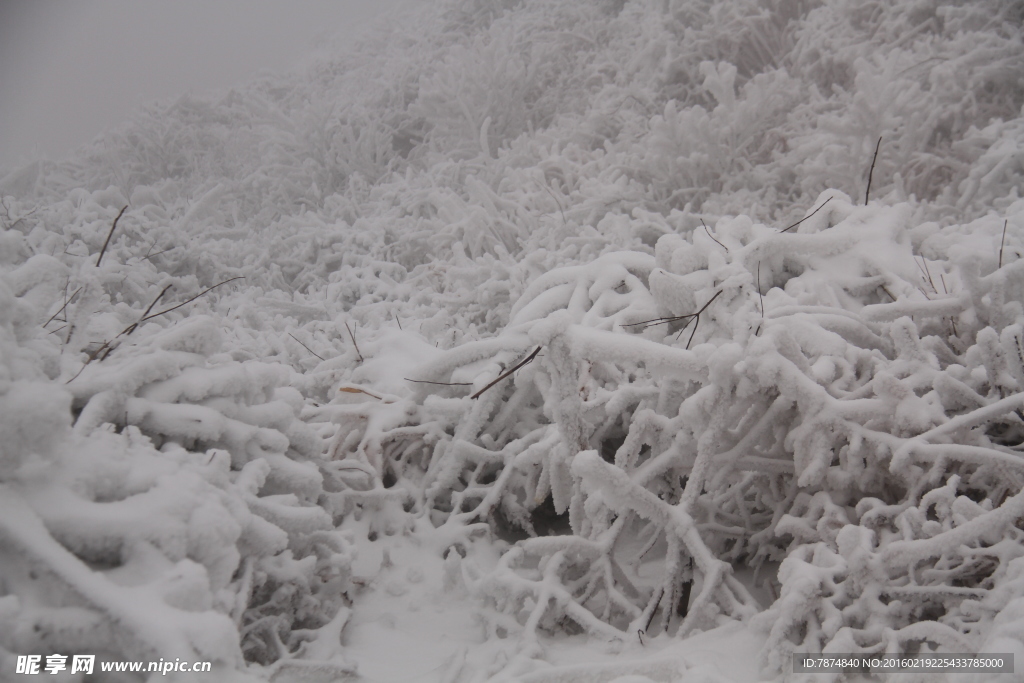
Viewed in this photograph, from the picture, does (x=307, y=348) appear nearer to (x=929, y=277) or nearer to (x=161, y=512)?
(x=161, y=512)

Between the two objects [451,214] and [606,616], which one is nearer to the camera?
[606,616]

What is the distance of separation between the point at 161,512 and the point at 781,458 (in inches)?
47.4

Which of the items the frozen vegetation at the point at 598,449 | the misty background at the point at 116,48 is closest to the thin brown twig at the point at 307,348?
the frozen vegetation at the point at 598,449

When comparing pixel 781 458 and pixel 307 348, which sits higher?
pixel 307 348

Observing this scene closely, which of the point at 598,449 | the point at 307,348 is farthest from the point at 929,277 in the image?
the point at 307,348

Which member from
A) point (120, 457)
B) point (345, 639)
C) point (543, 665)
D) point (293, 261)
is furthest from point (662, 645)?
point (293, 261)

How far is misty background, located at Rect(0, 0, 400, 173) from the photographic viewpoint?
2322 cm

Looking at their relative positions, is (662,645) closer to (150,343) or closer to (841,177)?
(150,343)

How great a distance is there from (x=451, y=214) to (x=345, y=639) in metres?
3.30

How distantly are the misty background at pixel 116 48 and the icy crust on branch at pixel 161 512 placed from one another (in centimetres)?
2235

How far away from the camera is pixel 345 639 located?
1.24 m

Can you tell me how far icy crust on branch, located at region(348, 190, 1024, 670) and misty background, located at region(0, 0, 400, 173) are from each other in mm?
22341

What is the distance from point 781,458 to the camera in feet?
4.39

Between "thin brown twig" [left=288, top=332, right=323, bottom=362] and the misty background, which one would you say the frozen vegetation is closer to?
"thin brown twig" [left=288, top=332, right=323, bottom=362]
